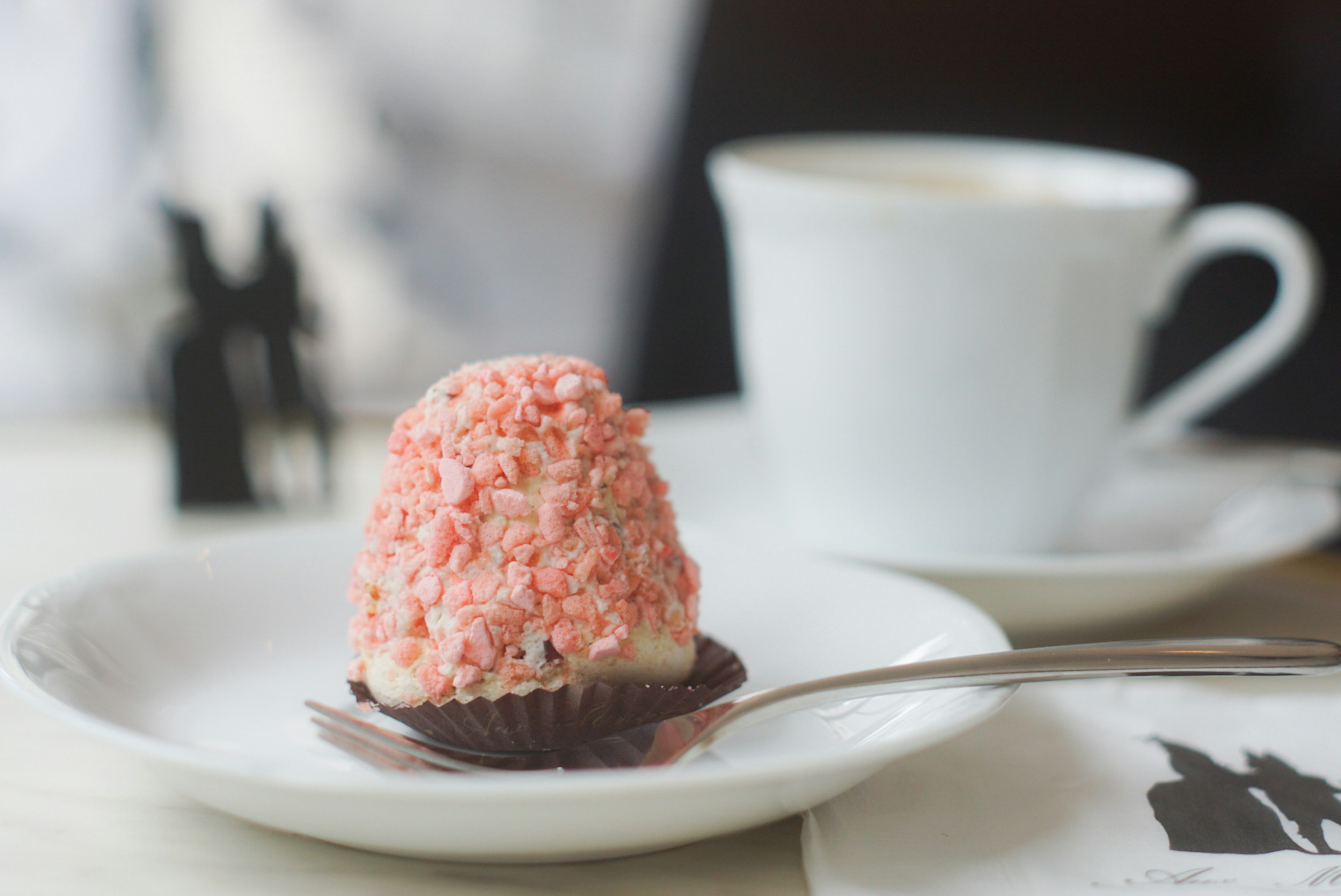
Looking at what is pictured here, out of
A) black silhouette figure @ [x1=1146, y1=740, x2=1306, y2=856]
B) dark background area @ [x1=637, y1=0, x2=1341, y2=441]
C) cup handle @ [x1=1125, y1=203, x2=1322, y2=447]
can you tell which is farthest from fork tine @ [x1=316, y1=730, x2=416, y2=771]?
dark background area @ [x1=637, y1=0, x2=1341, y2=441]

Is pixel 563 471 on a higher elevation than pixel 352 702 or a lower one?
higher

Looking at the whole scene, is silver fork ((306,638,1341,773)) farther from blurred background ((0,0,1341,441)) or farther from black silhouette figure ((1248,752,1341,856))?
blurred background ((0,0,1341,441))

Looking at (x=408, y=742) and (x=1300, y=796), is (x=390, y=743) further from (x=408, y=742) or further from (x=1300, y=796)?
(x=1300, y=796)

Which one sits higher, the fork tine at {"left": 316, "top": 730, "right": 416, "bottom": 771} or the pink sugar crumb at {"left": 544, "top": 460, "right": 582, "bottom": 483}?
the pink sugar crumb at {"left": 544, "top": 460, "right": 582, "bottom": 483}

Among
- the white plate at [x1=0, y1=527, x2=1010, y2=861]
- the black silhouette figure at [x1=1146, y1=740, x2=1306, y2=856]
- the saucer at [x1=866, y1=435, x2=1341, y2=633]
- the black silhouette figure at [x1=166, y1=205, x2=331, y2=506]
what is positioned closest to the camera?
the white plate at [x1=0, y1=527, x2=1010, y2=861]

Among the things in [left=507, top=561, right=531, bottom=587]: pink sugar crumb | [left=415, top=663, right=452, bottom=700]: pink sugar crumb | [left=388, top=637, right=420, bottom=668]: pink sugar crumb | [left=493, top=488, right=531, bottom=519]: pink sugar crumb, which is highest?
[left=493, top=488, right=531, bottom=519]: pink sugar crumb

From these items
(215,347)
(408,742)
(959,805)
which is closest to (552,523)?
(408,742)
